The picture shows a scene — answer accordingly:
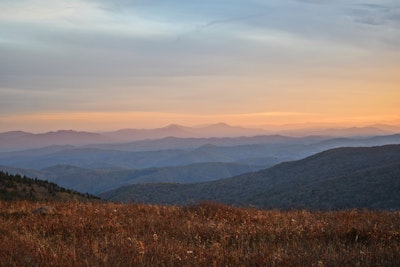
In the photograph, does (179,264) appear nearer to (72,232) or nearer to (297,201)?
(72,232)

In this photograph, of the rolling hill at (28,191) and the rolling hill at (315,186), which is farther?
the rolling hill at (315,186)

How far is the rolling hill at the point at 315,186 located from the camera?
77500 millimetres

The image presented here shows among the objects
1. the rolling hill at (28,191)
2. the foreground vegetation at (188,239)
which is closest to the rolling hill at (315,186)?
A: the rolling hill at (28,191)

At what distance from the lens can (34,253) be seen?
6633 millimetres

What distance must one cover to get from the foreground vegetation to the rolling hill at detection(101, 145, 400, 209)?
55.2 m

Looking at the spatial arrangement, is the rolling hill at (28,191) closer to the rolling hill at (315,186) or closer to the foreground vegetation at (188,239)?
the foreground vegetation at (188,239)

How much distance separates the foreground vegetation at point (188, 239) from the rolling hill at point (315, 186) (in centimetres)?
5521

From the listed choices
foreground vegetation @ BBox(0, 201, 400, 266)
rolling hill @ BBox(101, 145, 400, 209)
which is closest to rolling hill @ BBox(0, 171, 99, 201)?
foreground vegetation @ BBox(0, 201, 400, 266)

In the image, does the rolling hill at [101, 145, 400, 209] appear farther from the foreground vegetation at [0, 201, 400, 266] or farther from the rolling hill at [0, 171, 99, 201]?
the foreground vegetation at [0, 201, 400, 266]

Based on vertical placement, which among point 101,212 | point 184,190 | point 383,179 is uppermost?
point 101,212

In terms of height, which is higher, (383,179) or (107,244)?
(107,244)

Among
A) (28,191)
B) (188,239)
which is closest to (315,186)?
(28,191)

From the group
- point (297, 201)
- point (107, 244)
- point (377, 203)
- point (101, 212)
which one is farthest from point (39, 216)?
point (297, 201)

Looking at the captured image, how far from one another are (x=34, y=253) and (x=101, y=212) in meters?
5.10
